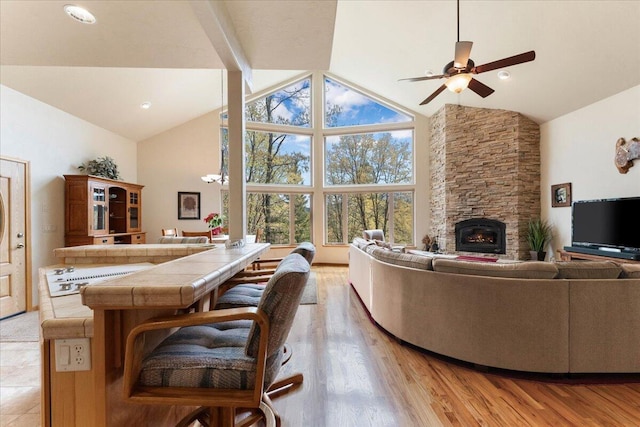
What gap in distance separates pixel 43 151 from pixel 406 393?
210 inches

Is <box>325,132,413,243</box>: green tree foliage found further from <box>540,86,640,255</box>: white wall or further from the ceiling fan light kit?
the ceiling fan light kit

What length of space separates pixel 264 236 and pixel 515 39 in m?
6.04

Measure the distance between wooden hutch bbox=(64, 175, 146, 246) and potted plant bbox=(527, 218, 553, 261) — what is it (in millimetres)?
7576

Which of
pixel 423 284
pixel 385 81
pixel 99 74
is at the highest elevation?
pixel 385 81

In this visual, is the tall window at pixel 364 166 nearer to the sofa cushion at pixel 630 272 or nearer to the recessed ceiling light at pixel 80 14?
the sofa cushion at pixel 630 272

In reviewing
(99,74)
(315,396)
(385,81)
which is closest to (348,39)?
(385,81)

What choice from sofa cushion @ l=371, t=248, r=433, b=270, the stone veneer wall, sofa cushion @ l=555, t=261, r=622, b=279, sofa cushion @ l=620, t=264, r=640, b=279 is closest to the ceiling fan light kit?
sofa cushion @ l=371, t=248, r=433, b=270

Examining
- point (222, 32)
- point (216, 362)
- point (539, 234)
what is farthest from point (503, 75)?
point (216, 362)

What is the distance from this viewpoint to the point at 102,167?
4973mm

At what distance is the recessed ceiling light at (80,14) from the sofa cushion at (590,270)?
3.83 m

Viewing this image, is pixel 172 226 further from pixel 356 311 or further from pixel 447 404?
pixel 447 404

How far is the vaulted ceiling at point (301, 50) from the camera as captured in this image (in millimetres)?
2090

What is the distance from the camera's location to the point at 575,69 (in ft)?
13.7

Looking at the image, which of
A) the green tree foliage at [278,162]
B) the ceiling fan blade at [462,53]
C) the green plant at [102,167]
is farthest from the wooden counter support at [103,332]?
the green tree foliage at [278,162]
